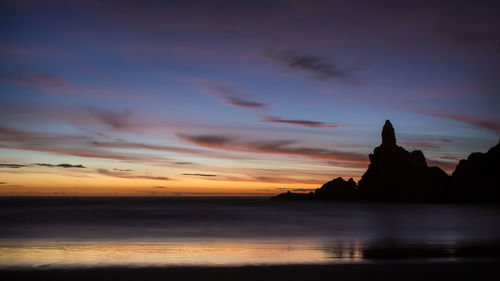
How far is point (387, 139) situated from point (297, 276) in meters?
151

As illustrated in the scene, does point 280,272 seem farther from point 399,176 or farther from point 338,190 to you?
point 338,190

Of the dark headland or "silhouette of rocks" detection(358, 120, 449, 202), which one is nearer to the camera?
the dark headland

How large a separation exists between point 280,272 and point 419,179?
15123 cm

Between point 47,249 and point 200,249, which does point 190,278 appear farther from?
point 47,249

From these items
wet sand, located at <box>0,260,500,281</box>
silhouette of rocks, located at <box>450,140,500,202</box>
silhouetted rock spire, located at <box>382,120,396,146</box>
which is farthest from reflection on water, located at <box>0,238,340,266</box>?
silhouetted rock spire, located at <box>382,120,396,146</box>

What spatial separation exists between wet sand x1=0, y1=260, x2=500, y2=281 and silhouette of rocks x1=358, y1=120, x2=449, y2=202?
479 ft

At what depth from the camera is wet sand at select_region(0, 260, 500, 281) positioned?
524 inches

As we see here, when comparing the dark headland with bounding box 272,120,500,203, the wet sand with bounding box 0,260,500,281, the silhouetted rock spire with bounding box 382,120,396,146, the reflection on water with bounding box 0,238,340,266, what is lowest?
the reflection on water with bounding box 0,238,340,266

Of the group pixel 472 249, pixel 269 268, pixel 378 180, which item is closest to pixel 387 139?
pixel 378 180

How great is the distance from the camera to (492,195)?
135 metres

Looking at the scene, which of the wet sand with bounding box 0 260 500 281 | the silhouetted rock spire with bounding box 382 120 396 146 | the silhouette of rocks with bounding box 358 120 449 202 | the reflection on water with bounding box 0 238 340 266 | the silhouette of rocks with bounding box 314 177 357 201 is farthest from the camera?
the silhouette of rocks with bounding box 314 177 357 201

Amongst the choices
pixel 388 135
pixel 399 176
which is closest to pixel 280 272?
pixel 388 135

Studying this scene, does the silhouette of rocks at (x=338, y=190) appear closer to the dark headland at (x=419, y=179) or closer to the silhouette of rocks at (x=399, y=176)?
the dark headland at (x=419, y=179)

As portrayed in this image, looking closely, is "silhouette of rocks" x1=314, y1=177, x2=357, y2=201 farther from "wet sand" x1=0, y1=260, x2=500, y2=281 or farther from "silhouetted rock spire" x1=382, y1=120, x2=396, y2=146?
"wet sand" x1=0, y1=260, x2=500, y2=281
